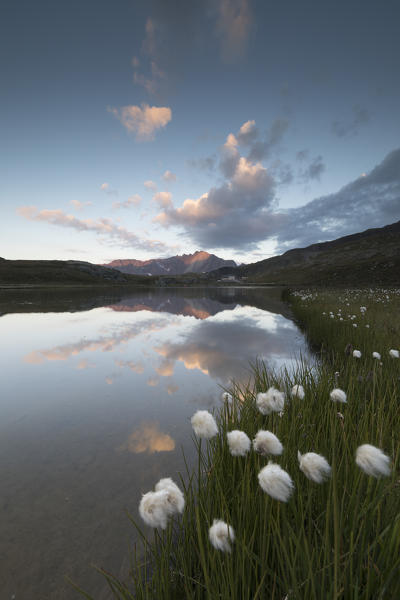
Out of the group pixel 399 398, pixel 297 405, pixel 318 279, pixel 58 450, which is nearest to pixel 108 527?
pixel 58 450

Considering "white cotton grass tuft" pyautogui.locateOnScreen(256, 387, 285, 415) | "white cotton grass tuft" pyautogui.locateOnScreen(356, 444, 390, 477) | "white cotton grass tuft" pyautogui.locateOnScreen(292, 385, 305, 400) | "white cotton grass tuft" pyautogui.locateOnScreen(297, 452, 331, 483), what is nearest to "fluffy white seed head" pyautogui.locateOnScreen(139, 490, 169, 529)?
"white cotton grass tuft" pyautogui.locateOnScreen(297, 452, 331, 483)

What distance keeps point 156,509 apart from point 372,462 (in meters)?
1.41

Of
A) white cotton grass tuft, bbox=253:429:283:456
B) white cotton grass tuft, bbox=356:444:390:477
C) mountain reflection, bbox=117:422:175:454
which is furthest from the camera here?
mountain reflection, bbox=117:422:175:454

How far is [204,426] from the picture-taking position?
2221mm

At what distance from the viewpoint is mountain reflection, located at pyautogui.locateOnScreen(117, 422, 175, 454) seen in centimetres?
492

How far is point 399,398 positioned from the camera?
493 cm

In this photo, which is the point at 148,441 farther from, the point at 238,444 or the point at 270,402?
the point at 238,444

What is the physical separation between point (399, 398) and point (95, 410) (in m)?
6.85

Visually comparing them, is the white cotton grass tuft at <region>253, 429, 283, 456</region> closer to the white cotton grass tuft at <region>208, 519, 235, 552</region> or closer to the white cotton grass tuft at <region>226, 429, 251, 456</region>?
the white cotton grass tuft at <region>226, 429, 251, 456</region>

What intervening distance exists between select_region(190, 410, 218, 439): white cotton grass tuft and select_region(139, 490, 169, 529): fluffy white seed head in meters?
0.59

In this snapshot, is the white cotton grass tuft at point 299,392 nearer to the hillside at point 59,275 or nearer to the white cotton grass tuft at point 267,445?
the white cotton grass tuft at point 267,445

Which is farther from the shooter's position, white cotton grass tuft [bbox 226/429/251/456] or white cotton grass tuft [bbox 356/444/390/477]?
white cotton grass tuft [bbox 226/429/251/456]

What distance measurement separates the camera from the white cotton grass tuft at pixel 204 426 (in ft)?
7.14

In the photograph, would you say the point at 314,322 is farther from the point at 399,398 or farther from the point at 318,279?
the point at 318,279
